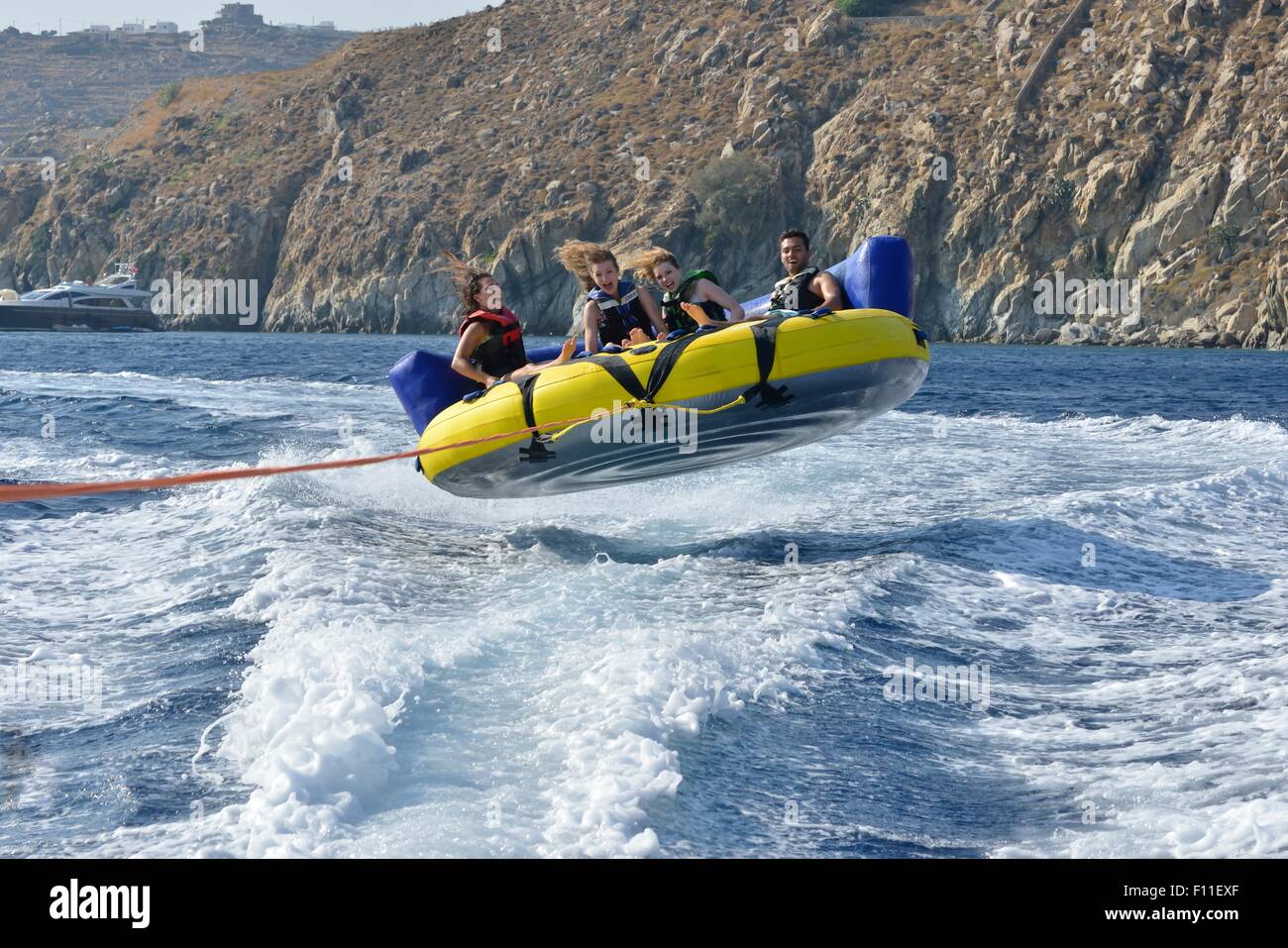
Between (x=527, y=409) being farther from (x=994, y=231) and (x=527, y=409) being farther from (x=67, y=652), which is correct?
(x=994, y=231)

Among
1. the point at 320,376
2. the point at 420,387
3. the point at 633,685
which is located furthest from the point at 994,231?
the point at 633,685

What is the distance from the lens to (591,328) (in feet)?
30.6

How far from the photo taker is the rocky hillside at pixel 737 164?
49719mm

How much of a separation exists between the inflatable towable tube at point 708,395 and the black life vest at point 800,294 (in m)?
0.30

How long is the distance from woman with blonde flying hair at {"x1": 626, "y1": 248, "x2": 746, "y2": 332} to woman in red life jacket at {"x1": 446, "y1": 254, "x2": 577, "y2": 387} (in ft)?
2.56

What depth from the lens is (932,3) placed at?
69375 millimetres

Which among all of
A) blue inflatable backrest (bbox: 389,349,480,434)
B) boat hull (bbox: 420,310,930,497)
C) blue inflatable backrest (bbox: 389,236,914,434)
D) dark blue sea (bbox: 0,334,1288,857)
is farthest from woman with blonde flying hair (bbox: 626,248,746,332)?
blue inflatable backrest (bbox: 389,349,480,434)

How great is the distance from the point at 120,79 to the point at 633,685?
20764cm

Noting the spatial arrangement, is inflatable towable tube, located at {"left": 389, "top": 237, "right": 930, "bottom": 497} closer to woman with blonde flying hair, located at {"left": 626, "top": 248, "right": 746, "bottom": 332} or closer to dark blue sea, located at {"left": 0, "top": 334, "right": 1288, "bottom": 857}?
woman with blonde flying hair, located at {"left": 626, "top": 248, "right": 746, "bottom": 332}
